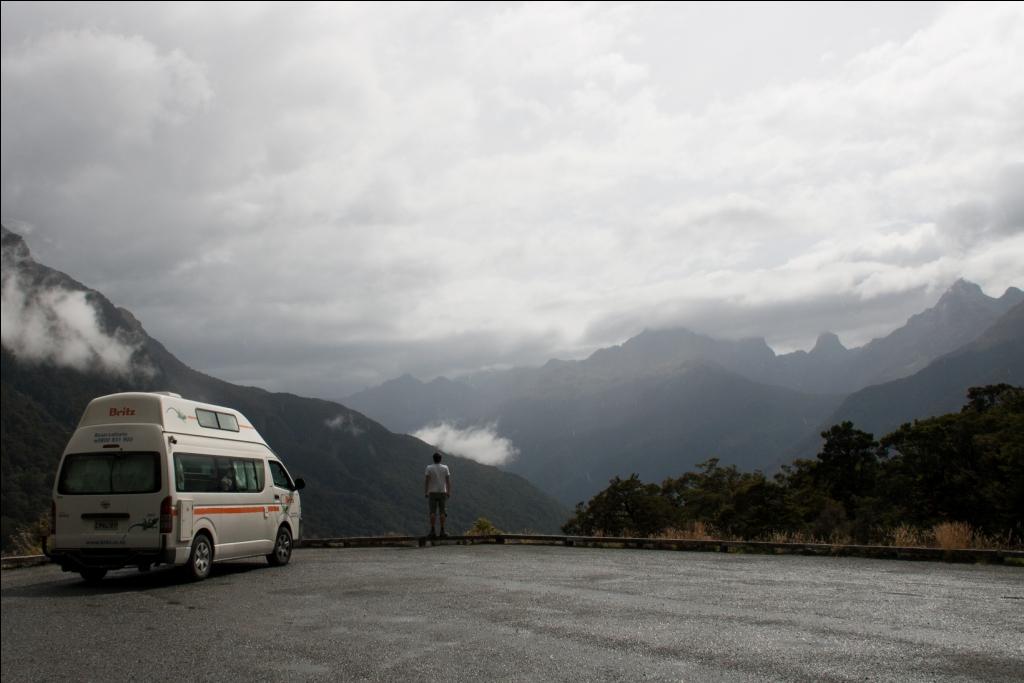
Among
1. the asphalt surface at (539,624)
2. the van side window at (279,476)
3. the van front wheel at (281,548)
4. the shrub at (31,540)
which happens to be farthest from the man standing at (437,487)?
the shrub at (31,540)

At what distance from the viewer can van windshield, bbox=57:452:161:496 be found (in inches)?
504

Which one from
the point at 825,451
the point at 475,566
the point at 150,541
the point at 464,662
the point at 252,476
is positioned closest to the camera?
the point at 464,662

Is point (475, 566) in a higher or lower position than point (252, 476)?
lower

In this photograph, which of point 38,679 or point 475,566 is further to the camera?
point 475,566

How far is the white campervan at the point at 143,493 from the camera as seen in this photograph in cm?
1264

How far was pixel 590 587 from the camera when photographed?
11109 mm

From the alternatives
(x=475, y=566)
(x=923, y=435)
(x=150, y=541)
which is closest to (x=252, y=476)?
(x=150, y=541)

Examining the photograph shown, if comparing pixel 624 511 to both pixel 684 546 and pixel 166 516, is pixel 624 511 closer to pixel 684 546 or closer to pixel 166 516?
pixel 684 546

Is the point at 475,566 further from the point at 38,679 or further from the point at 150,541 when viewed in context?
the point at 38,679

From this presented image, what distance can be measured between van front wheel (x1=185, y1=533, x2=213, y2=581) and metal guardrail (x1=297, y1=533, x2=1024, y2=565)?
6.97 metres

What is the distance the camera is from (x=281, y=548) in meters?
15.8

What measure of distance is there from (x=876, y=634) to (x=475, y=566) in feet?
26.7

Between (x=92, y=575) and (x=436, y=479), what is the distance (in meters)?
8.33

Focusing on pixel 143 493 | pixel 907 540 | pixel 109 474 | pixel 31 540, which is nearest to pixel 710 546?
pixel 907 540
